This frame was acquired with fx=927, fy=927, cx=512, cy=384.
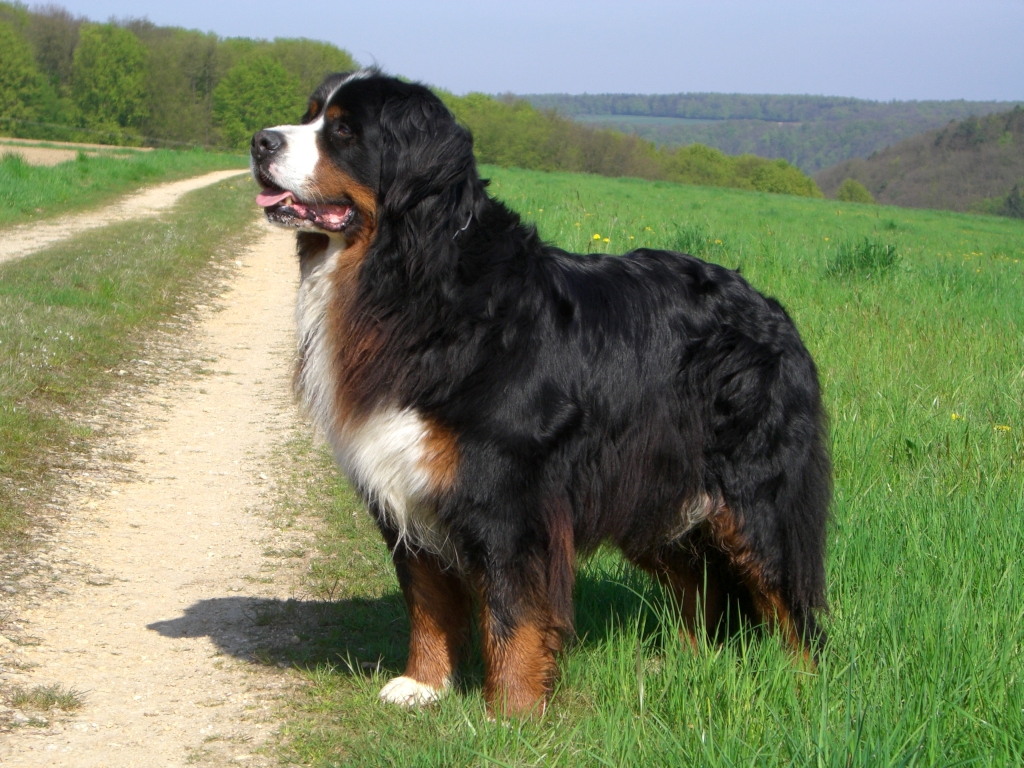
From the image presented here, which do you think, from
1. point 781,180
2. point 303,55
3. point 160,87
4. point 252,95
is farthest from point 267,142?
point 781,180

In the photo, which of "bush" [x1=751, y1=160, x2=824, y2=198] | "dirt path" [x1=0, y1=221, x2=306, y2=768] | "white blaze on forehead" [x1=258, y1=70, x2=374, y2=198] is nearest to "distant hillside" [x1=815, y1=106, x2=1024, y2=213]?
"bush" [x1=751, y1=160, x2=824, y2=198]

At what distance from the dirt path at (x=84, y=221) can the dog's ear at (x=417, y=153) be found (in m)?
10.4

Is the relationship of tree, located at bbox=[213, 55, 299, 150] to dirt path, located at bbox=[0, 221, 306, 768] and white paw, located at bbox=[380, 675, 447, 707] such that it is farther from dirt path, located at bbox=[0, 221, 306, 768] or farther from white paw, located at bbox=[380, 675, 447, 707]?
white paw, located at bbox=[380, 675, 447, 707]

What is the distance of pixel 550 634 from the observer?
2941 mm

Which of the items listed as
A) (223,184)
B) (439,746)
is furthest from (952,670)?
(223,184)

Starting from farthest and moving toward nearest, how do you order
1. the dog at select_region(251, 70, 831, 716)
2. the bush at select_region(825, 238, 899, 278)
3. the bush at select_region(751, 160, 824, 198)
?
the bush at select_region(751, 160, 824, 198), the bush at select_region(825, 238, 899, 278), the dog at select_region(251, 70, 831, 716)

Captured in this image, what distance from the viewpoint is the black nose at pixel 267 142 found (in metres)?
2.86

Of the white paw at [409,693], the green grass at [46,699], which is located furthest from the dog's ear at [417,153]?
the green grass at [46,699]

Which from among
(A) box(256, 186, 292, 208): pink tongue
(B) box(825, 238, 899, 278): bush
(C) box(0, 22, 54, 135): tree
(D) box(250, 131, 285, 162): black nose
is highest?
(C) box(0, 22, 54, 135): tree

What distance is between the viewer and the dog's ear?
9.43ft

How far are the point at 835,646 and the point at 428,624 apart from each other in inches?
55.3

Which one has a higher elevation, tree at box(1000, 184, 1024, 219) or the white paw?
tree at box(1000, 184, 1024, 219)

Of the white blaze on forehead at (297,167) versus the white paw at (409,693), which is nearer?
the white blaze on forehead at (297,167)

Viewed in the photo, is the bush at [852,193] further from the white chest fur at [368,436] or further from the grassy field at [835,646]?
the white chest fur at [368,436]
